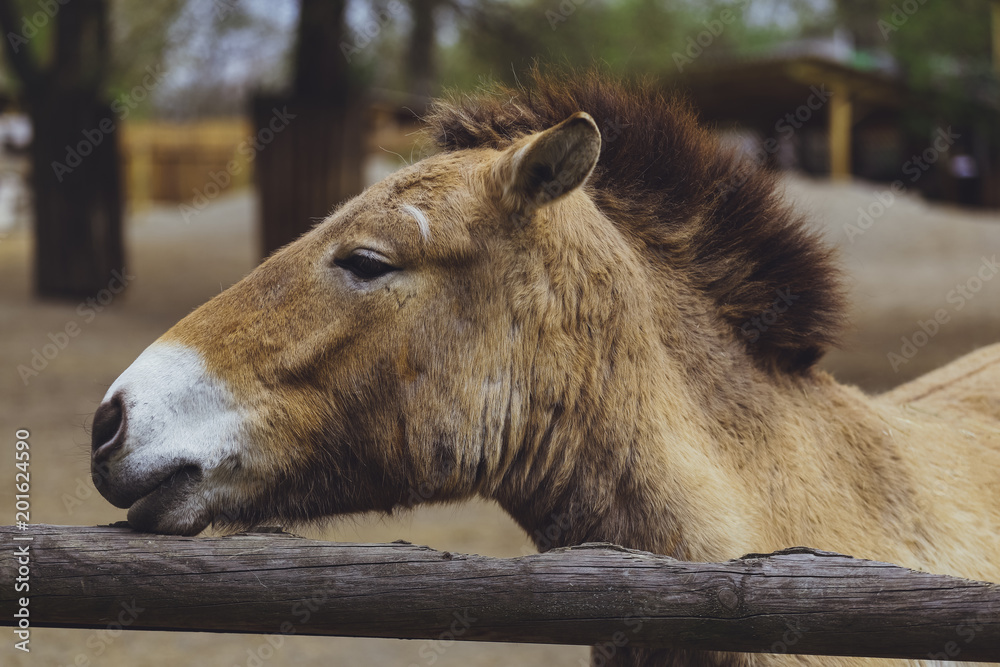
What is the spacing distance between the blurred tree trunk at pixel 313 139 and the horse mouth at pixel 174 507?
29.5 feet

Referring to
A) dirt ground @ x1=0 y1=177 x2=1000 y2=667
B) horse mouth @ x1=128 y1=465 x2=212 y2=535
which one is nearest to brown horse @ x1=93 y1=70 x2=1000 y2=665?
horse mouth @ x1=128 y1=465 x2=212 y2=535

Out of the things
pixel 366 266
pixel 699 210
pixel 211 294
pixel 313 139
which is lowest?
pixel 211 294

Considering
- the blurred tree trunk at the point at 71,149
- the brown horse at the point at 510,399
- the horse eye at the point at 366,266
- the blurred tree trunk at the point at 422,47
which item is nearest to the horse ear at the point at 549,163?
the brown horse at the point at 510,399

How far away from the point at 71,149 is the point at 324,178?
14.5 feet

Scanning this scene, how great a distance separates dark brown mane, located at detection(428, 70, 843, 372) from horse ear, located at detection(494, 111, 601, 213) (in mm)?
342

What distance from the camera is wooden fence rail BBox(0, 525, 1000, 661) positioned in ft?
5.64

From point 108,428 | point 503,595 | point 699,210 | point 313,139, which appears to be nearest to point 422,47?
point 313,139

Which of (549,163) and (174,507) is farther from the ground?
(549,163)

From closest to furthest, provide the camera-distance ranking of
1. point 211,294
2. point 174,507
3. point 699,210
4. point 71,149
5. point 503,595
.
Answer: point 503,595 → point 174,507 → point 699,210 → point 71,149 → point 211,294

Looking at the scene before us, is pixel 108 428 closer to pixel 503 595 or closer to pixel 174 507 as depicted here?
pixel 174 507

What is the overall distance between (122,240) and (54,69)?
258 cm

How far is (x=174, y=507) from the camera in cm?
192

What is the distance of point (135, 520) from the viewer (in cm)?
190

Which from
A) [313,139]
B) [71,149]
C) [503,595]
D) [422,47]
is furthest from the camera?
[422,47]
